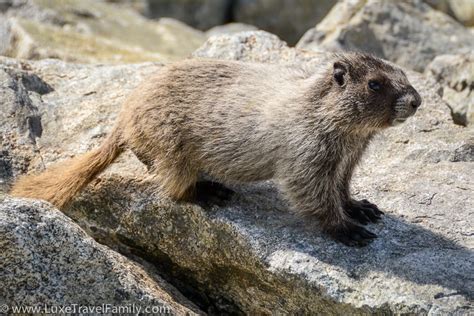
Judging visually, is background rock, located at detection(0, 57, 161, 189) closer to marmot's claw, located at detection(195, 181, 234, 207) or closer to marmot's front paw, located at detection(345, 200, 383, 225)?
marmot's claw, located at detection(195, 181, 234, 207)

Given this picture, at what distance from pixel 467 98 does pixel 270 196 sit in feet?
14.0

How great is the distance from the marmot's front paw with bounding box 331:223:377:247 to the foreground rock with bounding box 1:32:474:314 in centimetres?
8

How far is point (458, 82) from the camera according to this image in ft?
37.0

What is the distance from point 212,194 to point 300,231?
99 centimetres

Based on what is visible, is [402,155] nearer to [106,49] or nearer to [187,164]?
[187,164]

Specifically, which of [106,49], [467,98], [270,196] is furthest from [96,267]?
[106,49]

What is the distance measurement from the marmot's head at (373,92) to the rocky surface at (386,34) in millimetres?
5571

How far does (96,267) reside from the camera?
6.10m

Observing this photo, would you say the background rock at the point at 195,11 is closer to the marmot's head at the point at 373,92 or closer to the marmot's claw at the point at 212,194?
the marmot's claw at the point at 212,194

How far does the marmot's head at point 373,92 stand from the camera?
715 cm

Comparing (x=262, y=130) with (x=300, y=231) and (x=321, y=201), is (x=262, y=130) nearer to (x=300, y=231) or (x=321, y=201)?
(x=321, y=201)

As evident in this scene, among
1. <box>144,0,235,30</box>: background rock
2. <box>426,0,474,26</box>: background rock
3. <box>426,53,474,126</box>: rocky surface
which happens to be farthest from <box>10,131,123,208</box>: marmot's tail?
<box>144,0,235,30</box>: background rock

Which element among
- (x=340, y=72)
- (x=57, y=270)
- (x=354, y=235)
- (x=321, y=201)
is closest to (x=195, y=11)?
(x=340, y=72)

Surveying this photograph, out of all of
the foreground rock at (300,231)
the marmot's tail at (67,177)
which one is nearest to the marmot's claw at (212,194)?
the foreground rock at (300,231)
